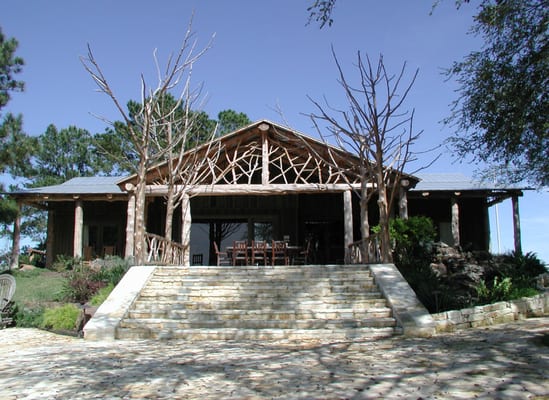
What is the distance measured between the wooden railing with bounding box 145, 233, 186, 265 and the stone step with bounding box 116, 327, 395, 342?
4.34 metres

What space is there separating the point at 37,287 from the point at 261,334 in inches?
347

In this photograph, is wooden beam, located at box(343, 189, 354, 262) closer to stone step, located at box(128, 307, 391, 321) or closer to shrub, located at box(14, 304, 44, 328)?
stone step, located at box(128, 307, 391, 321)

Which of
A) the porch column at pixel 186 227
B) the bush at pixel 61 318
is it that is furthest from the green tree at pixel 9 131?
the bush at pixel 61 318

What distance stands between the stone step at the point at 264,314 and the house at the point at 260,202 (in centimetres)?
624

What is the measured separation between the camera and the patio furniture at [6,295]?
10573 millimetres

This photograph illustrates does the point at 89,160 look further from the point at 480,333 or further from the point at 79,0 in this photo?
the point at 480,333

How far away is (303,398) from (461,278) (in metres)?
7.82

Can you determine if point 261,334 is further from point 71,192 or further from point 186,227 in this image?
point 71,192

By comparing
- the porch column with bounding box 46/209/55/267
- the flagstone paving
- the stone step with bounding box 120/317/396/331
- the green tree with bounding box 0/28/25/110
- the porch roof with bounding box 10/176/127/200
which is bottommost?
the flagstone paving

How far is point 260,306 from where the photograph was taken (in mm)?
9914

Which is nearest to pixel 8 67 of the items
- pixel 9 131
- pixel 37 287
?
pixel 9 131

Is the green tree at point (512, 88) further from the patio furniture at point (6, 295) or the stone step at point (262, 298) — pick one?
the patio furniture at point (6, 295)

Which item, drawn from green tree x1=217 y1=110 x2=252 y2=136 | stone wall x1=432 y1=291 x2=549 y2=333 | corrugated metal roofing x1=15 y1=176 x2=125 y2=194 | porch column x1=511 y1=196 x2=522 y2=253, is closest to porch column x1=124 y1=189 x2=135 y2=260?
corrugated metal roofing x1=15 y1=176 x2=125 y2=194

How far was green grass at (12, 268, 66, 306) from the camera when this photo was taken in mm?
12453
